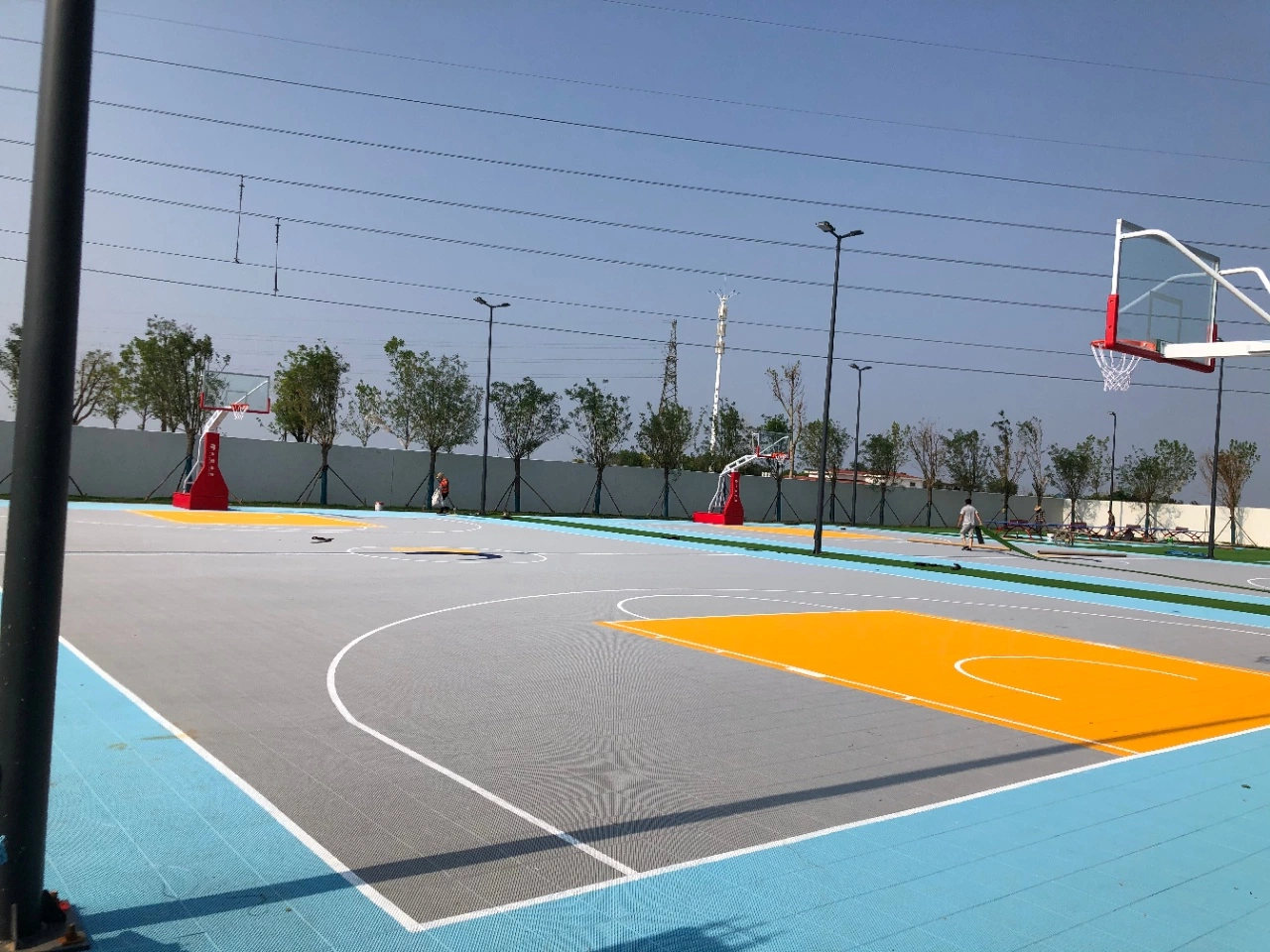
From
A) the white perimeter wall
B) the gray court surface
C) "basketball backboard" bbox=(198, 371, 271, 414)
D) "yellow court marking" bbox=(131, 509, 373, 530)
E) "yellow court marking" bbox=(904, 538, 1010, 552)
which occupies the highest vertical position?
"basketball backboard" bbox=(198, 371, 271, 414)

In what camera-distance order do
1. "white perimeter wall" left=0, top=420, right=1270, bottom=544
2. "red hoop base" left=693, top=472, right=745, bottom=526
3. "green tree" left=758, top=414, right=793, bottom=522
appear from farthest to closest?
1. "green tree" left=758, top=414, right=793, bottom=522
2. "red hoop base" left=693, top=472, right=745, bottom=526
3. "white perimeter wall" left=0, top=420, right=1270, bottom=544

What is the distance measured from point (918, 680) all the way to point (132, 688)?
6884 mm

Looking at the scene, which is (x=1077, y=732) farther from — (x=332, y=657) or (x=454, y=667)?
(x=332, y=657)

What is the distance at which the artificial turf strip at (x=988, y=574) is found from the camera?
64.0 feet

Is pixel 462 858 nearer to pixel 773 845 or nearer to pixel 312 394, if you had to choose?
pixel 773 845

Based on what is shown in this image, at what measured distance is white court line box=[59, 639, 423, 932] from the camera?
4246 millimetres

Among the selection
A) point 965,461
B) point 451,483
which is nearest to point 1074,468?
point 965,461

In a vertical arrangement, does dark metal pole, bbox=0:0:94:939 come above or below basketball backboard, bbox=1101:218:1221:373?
below

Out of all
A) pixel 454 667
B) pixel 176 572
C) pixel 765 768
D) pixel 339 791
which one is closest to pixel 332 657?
pixel 454 667

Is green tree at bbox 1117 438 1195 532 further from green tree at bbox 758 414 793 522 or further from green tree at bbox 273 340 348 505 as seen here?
green tree at bbox 273 340 348 505

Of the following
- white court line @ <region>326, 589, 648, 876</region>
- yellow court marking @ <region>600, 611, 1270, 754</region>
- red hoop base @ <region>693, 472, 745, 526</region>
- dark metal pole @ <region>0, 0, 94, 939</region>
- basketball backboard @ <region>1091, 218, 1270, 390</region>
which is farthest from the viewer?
red hoop base @ <region>693, 472, 745, 526</region>

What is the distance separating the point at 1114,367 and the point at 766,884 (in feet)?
43.4

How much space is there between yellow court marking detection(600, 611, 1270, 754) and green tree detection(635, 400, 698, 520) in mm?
36557

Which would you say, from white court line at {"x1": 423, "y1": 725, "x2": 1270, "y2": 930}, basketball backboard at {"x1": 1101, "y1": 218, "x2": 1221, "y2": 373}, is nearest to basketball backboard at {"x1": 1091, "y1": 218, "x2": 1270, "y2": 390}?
basketball backboard at {"x1": 1101, "y1": 218, "x2": 1221, "y2": 373}
